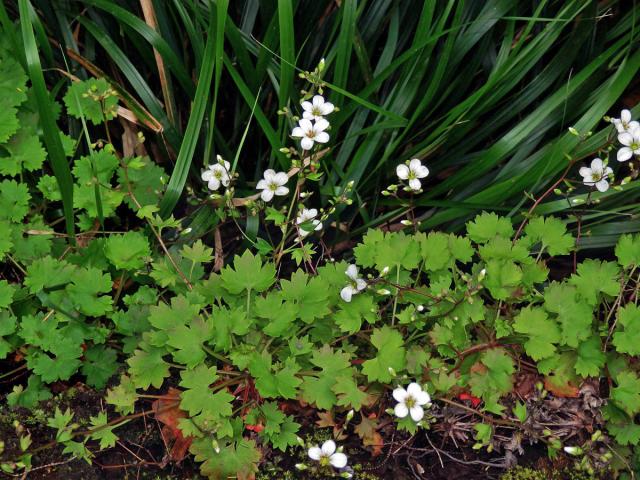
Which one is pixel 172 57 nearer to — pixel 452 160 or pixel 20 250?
pixel 20 250

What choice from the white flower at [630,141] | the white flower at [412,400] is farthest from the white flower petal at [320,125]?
the white flower at [630,141]

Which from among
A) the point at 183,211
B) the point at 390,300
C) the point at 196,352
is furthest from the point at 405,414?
the point at 183,211

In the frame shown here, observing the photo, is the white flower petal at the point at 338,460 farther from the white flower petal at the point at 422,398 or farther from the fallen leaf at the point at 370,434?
the white flower petal at the point at 422,398

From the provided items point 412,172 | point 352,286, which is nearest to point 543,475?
point 352,286

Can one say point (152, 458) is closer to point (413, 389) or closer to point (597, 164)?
point (413, 389)

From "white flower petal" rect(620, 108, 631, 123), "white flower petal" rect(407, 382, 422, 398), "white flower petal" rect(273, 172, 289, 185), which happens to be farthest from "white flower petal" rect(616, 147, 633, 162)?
"white flower petal" rect(273, 172, 289, 185)

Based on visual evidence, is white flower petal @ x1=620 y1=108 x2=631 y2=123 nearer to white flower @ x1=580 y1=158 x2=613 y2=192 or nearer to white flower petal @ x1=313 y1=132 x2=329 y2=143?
white flower @ x1=580 y1=158 x2=613 y2=192

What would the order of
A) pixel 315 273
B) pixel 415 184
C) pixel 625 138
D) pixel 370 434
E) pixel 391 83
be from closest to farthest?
pixel 370 434, pixel 625 138, pixel 415 184, pixel 315 273, pixel 391 83
